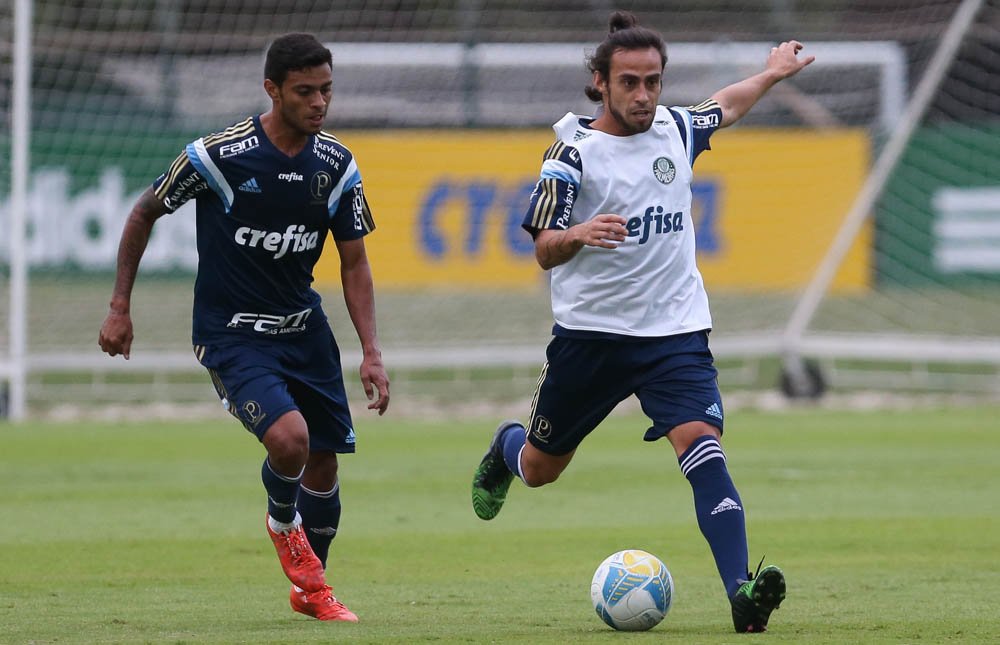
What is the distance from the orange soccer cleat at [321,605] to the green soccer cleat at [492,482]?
1.48 m

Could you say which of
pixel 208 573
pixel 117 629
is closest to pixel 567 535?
pixel 208 573

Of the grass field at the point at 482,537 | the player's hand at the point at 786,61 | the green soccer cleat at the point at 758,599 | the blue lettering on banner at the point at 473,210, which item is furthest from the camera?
the blue lettering on banner at the point at 473,210

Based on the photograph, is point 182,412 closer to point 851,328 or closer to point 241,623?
point 851,328

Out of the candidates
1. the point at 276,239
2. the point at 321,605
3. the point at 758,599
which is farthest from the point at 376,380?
the point at 758,599

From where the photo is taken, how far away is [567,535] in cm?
904

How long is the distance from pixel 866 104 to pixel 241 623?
14299mm

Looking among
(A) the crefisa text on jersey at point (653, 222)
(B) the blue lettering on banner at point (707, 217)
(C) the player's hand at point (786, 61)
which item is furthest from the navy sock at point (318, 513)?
(B) the blue lettering on banner at point (707, 217)

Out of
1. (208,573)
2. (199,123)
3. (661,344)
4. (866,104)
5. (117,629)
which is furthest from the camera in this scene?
(866,104)

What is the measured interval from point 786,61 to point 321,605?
10.3ft

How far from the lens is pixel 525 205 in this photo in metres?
18.1

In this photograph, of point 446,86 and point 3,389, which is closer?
point 3,389

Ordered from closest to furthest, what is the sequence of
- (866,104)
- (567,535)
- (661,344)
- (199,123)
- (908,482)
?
1. (661,344)
2. (567,535)
3. (908,482)
4. (199,123)
5. (866,104)

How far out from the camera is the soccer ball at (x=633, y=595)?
6012 mm

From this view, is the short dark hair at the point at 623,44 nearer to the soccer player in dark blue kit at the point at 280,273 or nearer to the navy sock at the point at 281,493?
the soccer player in dark blue kit at the point at 280,273
